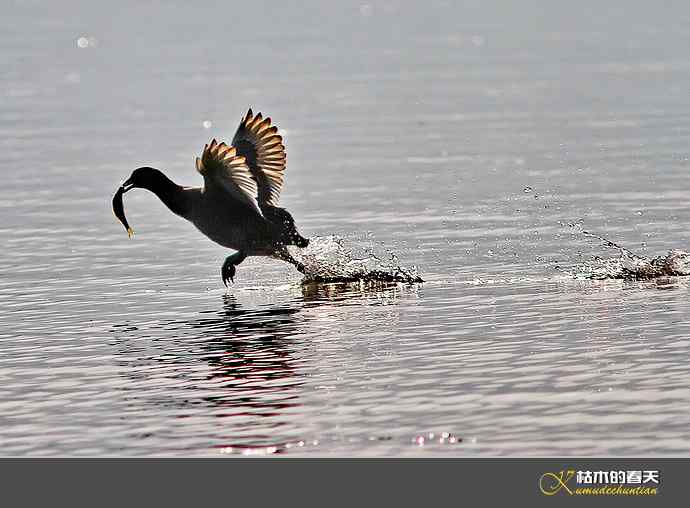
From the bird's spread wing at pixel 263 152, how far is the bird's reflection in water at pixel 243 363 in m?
1.58

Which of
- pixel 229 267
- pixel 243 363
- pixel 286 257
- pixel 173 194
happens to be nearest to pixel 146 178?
pixel 173 194

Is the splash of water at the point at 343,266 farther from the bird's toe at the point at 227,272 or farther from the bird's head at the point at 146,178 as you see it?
the bird's head at the point at 146,178

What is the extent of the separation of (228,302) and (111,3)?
7763 centimetres

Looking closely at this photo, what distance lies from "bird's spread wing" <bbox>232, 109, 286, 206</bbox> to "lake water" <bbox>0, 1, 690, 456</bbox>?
3.49 feet

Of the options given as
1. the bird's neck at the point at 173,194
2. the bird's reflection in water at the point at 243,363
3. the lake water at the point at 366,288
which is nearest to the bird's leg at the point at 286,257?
the lake water at the point at 366,288

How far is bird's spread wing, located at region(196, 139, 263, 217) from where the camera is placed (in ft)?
59.5

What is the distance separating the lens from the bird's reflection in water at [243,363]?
40.6 feet

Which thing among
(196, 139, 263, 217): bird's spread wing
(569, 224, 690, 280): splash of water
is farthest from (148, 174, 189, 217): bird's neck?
(569, 224, 690, 280): splash of water

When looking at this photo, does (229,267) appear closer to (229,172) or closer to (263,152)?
(229,172)

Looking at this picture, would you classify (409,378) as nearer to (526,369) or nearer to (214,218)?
(526,369)

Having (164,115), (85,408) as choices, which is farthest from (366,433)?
(164,115)

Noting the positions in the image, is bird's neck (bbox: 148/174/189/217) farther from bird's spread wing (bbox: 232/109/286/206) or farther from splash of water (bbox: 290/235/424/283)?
splash of water (bbox: 290/235/424/283)

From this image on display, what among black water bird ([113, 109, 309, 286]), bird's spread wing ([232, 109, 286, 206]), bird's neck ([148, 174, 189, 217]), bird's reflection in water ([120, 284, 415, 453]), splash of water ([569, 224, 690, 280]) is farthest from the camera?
bird's spread wing ([232, 109, 286, 206])

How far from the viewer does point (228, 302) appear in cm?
1786
